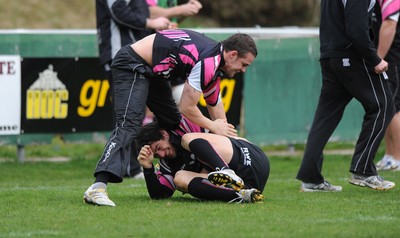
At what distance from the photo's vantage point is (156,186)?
8.29 metres

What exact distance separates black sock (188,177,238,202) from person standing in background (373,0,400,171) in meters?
3.40

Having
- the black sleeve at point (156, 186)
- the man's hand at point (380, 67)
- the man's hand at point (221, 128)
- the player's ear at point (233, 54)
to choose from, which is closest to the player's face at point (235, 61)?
the player's ear at point (233, 54)

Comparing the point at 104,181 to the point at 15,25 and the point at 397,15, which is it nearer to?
the point at 397,15

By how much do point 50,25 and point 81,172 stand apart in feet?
38.8

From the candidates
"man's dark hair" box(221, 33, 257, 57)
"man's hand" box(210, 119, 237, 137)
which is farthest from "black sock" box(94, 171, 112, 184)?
"man's dark hair" box(221, 33, 257, 57)

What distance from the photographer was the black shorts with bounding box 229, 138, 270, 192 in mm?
Answer: 8172

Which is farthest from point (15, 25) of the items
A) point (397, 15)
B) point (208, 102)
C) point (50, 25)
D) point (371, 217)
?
point (371, 217)

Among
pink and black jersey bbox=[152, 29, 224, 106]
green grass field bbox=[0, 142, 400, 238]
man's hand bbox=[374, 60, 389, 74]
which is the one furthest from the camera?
man's hand bbox=[374, 60, 389, 74]

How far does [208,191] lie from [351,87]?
72.2 inches

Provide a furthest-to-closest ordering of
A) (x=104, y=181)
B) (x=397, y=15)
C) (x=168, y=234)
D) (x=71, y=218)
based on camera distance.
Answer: (x=397, y=15) < (x=104, y=181) < (x=71, y=218) < (x=168, y=234)

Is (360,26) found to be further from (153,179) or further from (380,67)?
(153,179)

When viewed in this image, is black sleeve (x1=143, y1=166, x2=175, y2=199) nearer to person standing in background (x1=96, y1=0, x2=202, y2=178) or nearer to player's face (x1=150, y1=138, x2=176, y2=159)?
player's face (x1=150, y1=138, x2=176, y2=159)

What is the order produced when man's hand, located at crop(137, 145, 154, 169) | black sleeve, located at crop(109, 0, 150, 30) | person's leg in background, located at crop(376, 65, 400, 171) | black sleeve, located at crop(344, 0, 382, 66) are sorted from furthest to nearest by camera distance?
person's leg in background, located at crop(376, 65, 400, 171) → black sleeve, located at crop(109, 0, 150, 30) → black sleeve, located at crop(344, 0, 382, 66) → man's hand, located at crop(137, 145, 154, 169)

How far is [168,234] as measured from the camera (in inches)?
252
